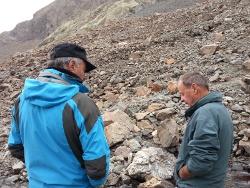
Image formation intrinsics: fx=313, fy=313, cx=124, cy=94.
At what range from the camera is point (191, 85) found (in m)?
2.63

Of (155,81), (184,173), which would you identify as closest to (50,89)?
(184,173)

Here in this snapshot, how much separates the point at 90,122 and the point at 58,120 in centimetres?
20

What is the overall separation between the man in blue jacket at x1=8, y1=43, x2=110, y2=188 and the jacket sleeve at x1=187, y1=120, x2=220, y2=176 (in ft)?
2.41

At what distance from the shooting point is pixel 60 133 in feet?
6.61

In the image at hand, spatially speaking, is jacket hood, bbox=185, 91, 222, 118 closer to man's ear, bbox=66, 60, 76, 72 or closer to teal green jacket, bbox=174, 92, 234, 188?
teal green jacket, bbox=174, 92, 234, 188

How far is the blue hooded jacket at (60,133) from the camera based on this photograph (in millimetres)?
2004

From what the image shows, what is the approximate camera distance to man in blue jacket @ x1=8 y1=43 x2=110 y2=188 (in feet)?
6.58

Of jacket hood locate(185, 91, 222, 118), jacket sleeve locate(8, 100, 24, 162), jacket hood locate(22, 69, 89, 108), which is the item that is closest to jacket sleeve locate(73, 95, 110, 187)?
jacket hood locate(22, 69, 89, 108)

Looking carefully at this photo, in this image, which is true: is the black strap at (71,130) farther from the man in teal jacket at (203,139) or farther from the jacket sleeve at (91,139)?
the man in teal jacket at (203,139)

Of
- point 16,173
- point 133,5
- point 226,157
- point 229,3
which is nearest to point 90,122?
point 226,157

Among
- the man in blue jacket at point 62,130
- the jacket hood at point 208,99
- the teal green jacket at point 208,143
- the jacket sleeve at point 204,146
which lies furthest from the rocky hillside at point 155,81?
the man in blue jacket at point 62,130

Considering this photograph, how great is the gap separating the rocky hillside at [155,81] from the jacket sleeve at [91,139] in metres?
2.14

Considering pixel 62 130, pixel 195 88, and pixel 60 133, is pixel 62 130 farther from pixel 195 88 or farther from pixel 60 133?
pixel 195 88

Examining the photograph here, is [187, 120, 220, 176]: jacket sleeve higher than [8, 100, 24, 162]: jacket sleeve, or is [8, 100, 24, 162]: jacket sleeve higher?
[8, 100, 24, 162]: jacket sleeve
